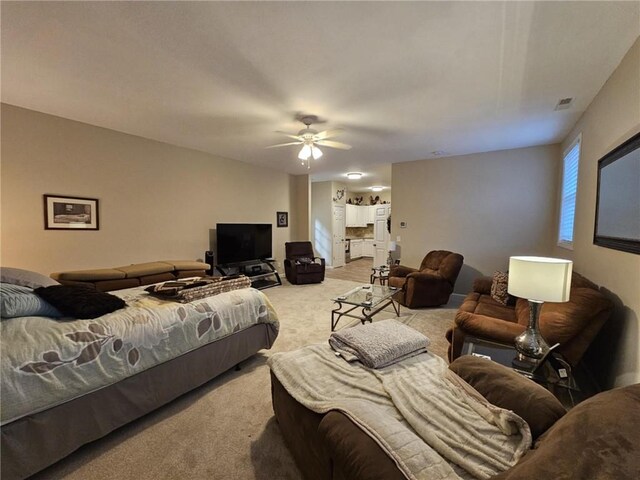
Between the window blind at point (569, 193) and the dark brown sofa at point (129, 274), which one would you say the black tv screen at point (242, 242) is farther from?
the window blind at point (569, 193)

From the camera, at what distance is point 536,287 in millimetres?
1750

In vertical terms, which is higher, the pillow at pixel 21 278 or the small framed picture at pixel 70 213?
the small framed picture at pixel 70 213

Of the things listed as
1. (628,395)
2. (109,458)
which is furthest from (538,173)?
(109,458)

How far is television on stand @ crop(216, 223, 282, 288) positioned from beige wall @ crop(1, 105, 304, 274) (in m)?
0.33

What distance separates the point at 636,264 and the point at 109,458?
11.1ft

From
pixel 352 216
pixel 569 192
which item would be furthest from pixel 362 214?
pixel 569 192

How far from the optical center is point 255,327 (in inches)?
106

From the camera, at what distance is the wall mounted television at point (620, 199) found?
1675mm

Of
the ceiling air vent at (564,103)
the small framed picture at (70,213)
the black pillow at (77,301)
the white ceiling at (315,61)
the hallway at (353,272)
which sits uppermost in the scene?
the ceiling air vent at (564,103)

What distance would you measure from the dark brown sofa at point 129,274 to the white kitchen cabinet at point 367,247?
24.0 feet

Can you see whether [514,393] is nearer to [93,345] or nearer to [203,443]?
[203,443]

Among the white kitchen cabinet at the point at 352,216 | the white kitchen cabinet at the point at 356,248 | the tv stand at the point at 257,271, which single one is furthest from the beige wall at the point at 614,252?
the white kitchen cabinet at the point at 356,248

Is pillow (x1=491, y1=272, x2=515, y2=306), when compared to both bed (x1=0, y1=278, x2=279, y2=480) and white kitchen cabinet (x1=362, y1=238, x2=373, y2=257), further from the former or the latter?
white kitchen cabinet (x1=362, y1=238, x2=373, y2=257)

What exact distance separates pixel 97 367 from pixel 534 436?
7.40 ft
